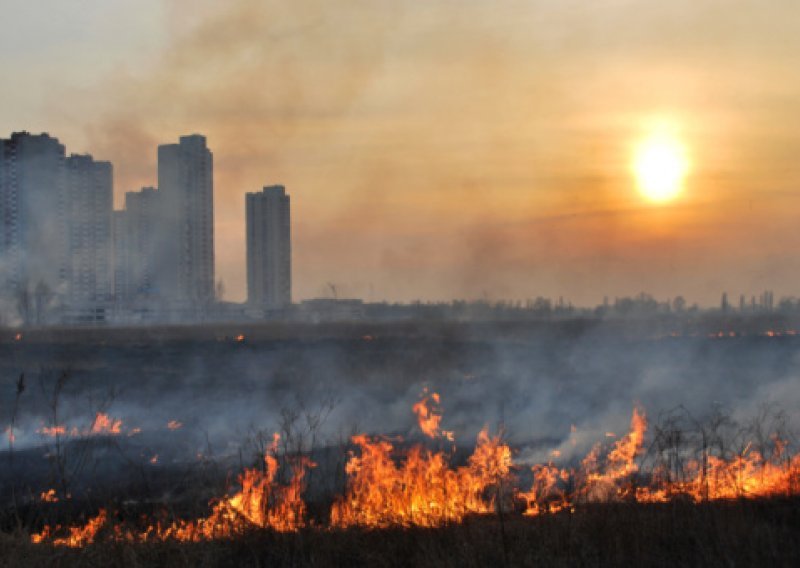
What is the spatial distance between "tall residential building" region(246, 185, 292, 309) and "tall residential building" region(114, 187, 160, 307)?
11829 millimetres

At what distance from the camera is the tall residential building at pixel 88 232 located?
80.1 metres

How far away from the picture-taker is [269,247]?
93.6 meters

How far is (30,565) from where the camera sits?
7.51m

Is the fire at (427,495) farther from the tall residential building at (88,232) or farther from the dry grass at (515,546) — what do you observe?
the tall residential building at (88,232)

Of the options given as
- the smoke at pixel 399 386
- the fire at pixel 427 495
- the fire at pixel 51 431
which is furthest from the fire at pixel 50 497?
the fire at pixel 51 431

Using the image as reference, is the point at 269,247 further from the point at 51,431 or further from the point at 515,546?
the point at 515,546

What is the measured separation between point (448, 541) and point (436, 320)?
2798 inches

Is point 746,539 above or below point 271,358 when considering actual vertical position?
below

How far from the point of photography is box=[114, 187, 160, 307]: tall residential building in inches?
3275

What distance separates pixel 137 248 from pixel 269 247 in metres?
14.9

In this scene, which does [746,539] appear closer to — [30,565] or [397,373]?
[30,565]

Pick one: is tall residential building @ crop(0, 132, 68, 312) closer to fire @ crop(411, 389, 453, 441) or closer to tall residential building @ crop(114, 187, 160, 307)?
tall residential building @ crop(114, 187, 160, 307)

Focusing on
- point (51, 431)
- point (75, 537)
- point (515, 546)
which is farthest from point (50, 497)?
point (515, 546)

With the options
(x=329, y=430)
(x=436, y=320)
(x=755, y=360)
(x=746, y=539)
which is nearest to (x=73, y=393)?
(x=329, y=430)
